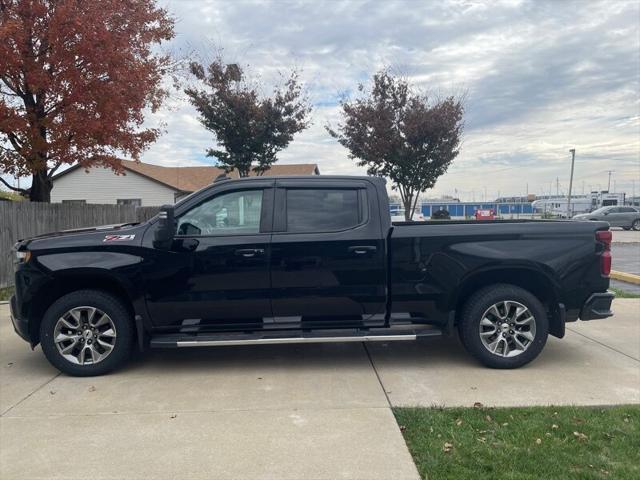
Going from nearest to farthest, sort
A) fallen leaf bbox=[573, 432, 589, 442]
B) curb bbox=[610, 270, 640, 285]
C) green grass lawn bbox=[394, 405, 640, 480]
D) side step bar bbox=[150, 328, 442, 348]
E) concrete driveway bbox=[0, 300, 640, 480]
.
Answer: green grass lawn bbox=[394, 405, 640, 480] < concrete driveway bbox=[0, 300, 640, 480] < fallen leaf bbox=[573, 432, 589, 442] < side step bar bbox=[150, 328, 442, 348] < curb bbox=[610, 270, 640, 285]

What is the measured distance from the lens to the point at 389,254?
5062mm

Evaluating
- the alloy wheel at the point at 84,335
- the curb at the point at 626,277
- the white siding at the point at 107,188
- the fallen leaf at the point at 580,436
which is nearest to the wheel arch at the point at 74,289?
the alloy wheel at the point at 84,335

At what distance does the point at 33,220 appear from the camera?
10758 millimetres

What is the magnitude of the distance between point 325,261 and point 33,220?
8466 millimetres

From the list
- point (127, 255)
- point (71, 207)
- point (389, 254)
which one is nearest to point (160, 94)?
point (71, 207)

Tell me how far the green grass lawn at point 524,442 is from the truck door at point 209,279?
1.81 m

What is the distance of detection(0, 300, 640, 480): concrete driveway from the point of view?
3354 mm

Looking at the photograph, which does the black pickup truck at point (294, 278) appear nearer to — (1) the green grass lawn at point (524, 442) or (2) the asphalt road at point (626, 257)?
(1) the green grass lawn at point (524, 442)

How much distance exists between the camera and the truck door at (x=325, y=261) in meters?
4.98

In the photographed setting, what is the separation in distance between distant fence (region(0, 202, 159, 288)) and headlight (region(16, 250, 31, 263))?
5727 mm

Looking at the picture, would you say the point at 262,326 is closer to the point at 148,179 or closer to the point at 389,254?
the point at 389,254

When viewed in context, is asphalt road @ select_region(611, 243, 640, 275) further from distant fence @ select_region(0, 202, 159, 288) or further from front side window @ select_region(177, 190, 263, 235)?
distant fence @ select_region(0, 202, 159, 288)

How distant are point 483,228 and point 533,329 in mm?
1144

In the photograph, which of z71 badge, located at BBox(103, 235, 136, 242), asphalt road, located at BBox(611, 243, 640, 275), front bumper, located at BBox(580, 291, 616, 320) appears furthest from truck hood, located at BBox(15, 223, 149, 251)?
asphalt road, located at BBox(611, 243, 640, 275)
